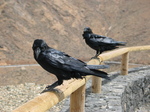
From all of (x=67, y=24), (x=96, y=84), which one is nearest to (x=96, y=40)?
(x=96, y=84)

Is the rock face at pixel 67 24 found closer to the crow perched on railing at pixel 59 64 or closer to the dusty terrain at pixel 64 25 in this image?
the dusty terrain at pixel 64 25

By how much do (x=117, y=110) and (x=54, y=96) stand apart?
1.98 m

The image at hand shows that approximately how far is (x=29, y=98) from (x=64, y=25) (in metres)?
23.7

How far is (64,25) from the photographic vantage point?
3005 cm

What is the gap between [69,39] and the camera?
2839cm

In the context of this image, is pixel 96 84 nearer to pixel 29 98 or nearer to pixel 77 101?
pixel 77 101

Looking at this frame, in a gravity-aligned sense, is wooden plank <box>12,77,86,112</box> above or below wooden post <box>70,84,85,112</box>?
above

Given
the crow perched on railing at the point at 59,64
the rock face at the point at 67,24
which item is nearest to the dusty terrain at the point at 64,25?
the rock face at the point at 67,24

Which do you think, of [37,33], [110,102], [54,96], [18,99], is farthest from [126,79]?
[37,33]

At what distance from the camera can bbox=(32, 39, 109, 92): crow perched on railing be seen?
3.07 m

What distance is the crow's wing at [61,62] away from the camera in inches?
121

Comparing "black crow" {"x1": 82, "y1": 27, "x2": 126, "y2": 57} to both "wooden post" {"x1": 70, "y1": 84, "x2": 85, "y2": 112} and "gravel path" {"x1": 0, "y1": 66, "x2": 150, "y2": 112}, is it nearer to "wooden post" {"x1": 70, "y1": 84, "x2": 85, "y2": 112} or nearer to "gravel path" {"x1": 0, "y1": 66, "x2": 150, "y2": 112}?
Result: "gravel path" {"x1": 0, "y1": 66, "x2": 150, "y2": 112}

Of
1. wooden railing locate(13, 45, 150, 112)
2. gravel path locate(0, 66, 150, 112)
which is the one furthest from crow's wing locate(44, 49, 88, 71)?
gravel path locate(0, 66, 150, 112)

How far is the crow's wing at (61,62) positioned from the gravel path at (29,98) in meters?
1.72
